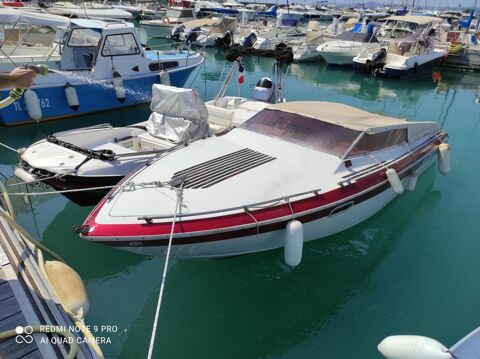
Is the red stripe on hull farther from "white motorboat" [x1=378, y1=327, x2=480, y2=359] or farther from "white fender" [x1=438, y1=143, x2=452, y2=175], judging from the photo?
"white fender" [x1=438, y1=143, x2=452, y2=175]

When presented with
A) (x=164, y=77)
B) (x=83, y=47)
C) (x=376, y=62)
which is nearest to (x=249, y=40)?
(x=376, y=62)

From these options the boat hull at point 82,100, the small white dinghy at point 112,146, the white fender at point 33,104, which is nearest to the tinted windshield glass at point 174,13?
the boat hull at point 82,100

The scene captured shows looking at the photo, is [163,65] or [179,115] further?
[163,65]

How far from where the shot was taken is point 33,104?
10711 mm

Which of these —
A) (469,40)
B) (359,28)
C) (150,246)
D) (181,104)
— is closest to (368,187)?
(150,246)

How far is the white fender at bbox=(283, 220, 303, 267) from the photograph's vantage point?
185 inches

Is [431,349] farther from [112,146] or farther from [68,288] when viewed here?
[112,146]

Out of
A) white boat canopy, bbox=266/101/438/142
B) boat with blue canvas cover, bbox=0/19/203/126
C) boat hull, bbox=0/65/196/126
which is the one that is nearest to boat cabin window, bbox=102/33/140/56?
boat with blue canvas cover, bbox=0/19/203/126

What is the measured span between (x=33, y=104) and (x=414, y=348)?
36.3 ft

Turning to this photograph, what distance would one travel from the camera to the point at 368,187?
5.71m

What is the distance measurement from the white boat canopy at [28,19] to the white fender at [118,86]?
2043mm

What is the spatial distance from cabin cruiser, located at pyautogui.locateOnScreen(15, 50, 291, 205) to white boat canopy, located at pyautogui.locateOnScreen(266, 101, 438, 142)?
1.64 metres

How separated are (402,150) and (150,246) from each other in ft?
15.8

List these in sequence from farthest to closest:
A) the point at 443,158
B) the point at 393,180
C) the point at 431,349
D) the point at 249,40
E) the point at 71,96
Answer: the point at 249,40 → the point at 71,96 → the point at 443,158 → the point at 393,180 → the point at 431,349
